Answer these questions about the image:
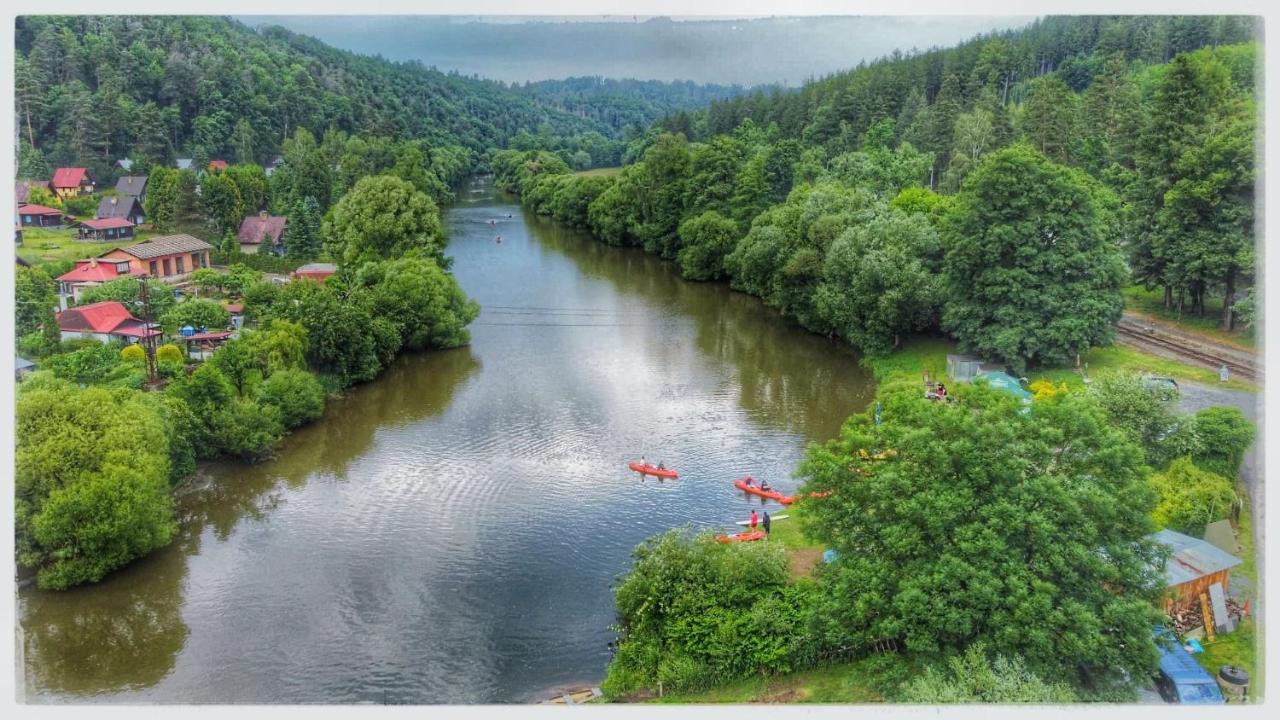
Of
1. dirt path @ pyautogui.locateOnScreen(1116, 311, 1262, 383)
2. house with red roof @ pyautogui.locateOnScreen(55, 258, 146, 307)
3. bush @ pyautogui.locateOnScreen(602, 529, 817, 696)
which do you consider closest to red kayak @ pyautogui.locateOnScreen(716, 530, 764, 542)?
bush @ pyautogui.locateOnScreen(602, 529, 817, 696)

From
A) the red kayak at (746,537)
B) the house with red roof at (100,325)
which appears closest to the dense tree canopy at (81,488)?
the house with red roof at (100,325)

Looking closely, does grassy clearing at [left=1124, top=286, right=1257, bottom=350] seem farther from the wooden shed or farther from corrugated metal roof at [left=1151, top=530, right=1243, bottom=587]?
the wooden shed

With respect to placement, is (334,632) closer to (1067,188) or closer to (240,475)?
(240,475)

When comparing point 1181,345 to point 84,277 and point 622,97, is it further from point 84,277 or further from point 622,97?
point 622,97

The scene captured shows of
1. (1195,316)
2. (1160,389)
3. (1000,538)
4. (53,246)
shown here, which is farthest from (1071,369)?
(53,246)

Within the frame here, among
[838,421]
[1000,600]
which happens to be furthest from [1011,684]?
[838,421]
